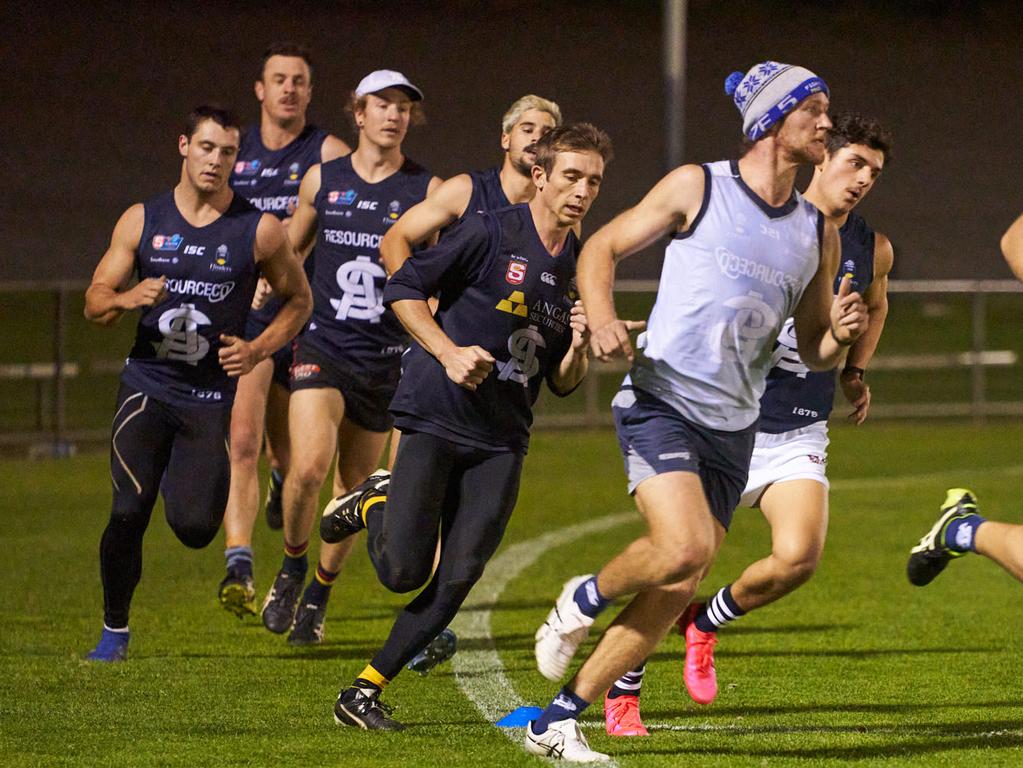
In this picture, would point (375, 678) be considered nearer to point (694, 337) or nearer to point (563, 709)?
point (563, 709)

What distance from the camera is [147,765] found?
5.62 metres

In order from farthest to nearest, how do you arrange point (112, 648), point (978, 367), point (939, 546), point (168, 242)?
point (978, 367)
point (112, 648)
point (168, 242)
point (939, 546)

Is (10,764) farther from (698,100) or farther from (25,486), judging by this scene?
(698,100)

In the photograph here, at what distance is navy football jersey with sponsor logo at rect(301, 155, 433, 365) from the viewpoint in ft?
27.5

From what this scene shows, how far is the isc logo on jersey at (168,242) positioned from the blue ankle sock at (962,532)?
3.30 metres

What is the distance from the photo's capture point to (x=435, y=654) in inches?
289

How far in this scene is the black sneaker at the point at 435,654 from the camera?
7328mm

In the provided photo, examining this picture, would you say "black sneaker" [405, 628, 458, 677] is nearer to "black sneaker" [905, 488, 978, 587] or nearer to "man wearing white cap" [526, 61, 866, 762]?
"man wearing white cap" [526, 61, 866, 762]

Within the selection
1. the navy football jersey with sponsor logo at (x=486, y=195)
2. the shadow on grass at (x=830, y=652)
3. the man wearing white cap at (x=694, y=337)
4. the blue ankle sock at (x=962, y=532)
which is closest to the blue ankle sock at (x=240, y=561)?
the shadow on grass at (x=830, y=652)

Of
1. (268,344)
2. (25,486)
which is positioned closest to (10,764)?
(268,344)

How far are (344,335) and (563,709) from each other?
3.15 m

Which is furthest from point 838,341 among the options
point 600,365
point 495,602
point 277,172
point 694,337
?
point 600,365

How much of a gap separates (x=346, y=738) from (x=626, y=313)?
18822 mm

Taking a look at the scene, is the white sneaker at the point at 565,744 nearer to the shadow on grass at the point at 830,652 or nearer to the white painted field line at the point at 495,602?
the white painted field line at the point at 495,602
